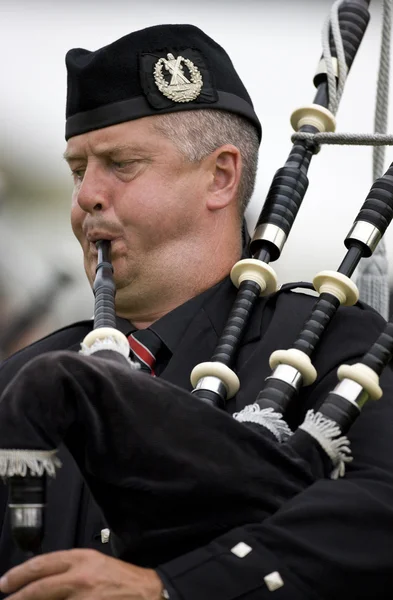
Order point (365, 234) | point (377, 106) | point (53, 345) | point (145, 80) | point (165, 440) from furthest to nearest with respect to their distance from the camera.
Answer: point (377, 106)
point (53, 345)
point (145, 80)
point (365, 234)
point (165, 440)

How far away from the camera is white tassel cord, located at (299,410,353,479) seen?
9.20ft

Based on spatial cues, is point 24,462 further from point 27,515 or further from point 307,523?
point 307,523

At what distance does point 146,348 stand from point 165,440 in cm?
79

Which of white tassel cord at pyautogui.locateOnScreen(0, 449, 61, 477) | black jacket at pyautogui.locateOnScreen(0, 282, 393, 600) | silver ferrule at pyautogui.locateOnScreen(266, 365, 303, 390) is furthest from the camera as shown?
silver ferrule at pyautogui.locateOnScreen(266, 365, 303, 390)

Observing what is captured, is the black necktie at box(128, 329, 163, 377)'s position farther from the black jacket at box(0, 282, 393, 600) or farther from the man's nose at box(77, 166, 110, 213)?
the man's nose at box(77, 166, 110, 213)

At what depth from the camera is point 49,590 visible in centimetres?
251

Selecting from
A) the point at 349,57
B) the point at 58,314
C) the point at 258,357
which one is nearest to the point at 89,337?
the point at 258,357

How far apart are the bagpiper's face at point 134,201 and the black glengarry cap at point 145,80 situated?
4cm

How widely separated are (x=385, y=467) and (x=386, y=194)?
75 centimetres

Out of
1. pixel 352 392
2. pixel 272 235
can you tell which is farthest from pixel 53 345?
pixel 352 392

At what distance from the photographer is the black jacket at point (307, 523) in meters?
2.60

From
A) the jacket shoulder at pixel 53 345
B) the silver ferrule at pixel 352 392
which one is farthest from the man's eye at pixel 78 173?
the silver ferrule at pixel 352 392

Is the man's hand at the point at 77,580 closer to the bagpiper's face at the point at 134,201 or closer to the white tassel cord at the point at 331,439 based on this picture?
the white tassel cord at the point at 331,439

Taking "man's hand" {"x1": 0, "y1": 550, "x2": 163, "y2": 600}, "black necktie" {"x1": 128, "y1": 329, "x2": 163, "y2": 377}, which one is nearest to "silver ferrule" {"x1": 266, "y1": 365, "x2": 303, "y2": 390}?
"black necktie" {"x1": 128, "y1": 329, "x2": 163, "y2": 377}
